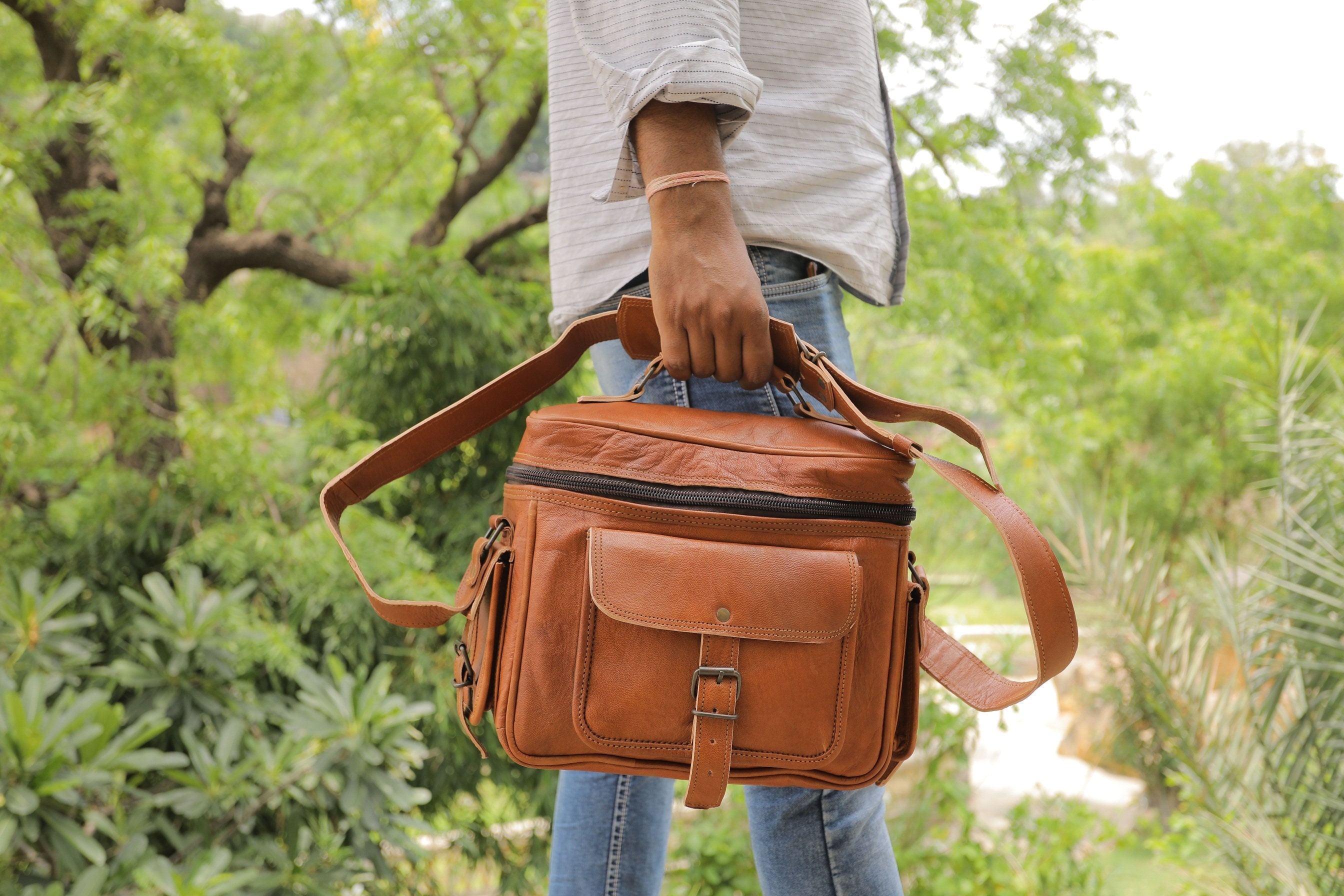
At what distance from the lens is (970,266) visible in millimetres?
3232

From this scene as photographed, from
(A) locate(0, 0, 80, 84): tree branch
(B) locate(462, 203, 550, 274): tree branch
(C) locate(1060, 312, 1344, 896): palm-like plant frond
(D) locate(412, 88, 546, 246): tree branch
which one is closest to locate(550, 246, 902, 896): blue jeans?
(C) locate(1060, 312, 1344, 896): palm-like plant frond

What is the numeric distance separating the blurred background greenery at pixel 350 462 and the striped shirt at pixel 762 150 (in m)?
1.23

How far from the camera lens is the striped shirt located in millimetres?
803

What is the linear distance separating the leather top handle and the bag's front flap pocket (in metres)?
0.13

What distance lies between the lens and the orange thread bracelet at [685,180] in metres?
0.75

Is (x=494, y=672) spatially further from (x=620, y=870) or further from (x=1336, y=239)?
(x=1336, y=239)

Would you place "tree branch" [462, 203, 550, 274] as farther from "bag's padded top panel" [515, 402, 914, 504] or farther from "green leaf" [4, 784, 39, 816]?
"bag's padded top panel" [515, 402, 914, 504]

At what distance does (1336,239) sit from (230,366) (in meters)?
9.73

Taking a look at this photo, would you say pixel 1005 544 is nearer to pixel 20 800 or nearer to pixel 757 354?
pixel 757 354

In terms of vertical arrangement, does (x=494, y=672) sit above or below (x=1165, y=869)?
above

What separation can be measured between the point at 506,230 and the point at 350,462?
42.5 inches

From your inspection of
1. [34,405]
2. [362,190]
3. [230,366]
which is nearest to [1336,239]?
[362,190]

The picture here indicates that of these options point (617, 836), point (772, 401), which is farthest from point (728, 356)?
point (617, 836)

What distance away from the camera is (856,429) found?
0.82 m
